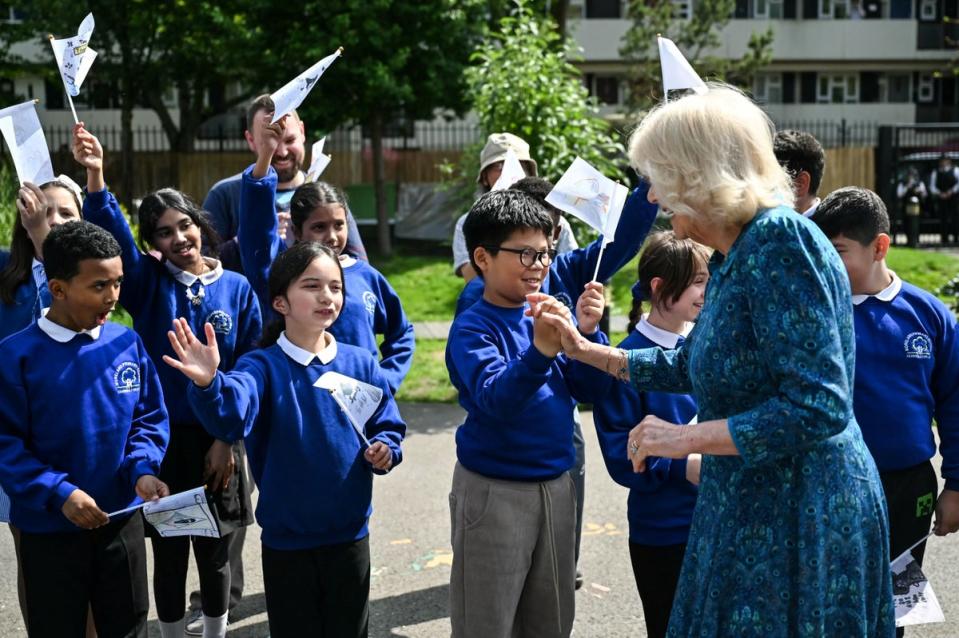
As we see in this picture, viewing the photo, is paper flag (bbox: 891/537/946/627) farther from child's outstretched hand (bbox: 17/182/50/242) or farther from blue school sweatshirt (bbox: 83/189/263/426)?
child's outstretched hand (bbox: 17/182/50/242)

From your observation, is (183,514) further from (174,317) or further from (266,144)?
(266,144)

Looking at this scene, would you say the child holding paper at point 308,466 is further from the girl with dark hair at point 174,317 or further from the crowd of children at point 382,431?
the girl with dark hair at point 174,317

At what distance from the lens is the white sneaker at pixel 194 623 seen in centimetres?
461

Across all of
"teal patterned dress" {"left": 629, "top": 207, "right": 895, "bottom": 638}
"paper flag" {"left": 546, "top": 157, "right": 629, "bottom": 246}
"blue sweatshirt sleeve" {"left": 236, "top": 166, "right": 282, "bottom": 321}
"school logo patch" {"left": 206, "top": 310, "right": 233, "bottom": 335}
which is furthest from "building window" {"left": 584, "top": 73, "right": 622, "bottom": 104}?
"teal patterned dress" {"left": 629, "top": 207, "right": 895, "bottom": 638}

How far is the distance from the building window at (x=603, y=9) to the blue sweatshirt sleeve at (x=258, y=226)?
3268 cm

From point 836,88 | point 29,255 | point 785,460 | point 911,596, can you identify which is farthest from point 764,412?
point 836,88

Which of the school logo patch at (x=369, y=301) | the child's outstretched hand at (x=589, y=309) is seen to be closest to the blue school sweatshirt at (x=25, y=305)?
the school logo patch at (x=369, y=301)

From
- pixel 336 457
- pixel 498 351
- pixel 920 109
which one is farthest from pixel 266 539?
pixel 920 109

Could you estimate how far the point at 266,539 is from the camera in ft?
12.0

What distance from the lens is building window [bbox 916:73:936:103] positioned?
38656 mm

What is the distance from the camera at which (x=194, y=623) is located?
4.66 meters

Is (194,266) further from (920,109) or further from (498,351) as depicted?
(920,109)

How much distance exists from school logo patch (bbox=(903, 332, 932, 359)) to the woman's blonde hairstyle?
4.14ft

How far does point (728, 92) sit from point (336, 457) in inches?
71.9
